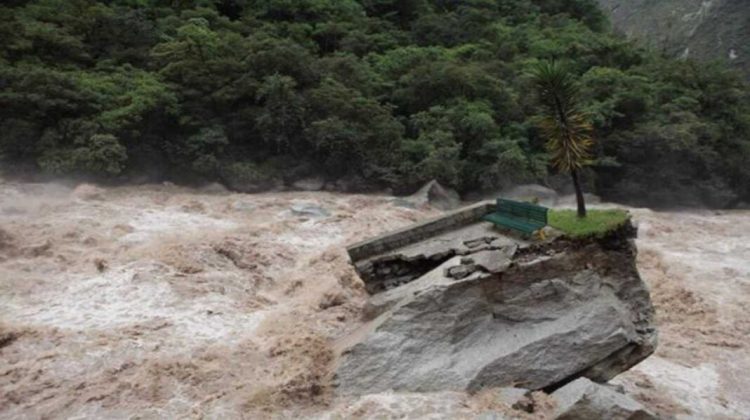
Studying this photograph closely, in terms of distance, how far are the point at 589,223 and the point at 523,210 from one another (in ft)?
3.88

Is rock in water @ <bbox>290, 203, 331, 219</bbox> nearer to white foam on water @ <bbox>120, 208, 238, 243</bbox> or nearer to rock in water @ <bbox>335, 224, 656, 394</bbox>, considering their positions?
white foam on water @ <bbox>120, 208, 238, 243</bbox>

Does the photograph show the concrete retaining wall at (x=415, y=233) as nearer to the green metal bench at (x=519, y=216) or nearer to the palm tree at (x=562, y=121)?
the green metal bench at (x=519, y=216)

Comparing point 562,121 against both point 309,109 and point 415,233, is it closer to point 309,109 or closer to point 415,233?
point 415,233

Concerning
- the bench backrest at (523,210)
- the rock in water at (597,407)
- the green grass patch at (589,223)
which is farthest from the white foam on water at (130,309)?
the green grass patch at (589,223)

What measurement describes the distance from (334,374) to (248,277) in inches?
→ 189

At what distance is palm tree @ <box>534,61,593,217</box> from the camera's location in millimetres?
10523

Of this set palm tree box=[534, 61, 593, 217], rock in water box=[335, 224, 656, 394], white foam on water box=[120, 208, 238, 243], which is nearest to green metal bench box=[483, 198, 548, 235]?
rock in water box=[335, 224, 656, 394]

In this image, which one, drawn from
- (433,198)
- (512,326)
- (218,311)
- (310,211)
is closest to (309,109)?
(310,211)

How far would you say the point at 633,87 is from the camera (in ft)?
91.1

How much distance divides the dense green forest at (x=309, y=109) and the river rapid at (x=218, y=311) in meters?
2.81

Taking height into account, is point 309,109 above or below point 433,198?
above

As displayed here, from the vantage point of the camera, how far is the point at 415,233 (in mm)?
11688

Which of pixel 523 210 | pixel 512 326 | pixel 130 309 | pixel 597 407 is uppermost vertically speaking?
pixel 523 210

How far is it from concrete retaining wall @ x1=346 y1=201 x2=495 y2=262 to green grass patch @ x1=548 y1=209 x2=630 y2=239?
1.59m
